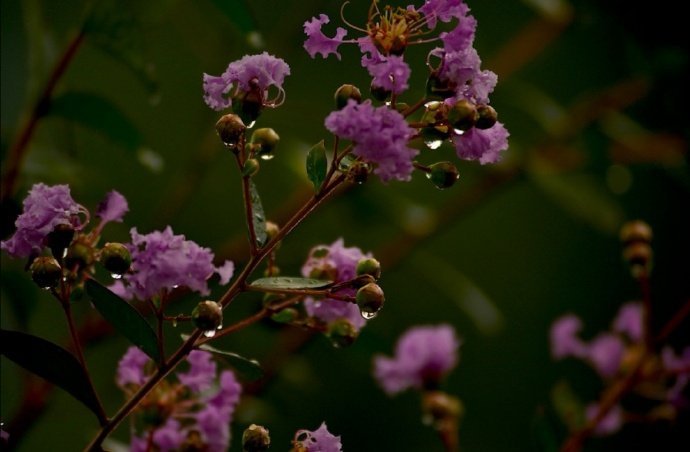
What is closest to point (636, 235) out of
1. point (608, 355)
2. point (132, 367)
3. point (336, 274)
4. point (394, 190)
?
point (608, 355)

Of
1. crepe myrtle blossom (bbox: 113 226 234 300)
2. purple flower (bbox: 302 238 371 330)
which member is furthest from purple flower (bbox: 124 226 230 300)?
purple flower (bbox: 302 238 371 330)

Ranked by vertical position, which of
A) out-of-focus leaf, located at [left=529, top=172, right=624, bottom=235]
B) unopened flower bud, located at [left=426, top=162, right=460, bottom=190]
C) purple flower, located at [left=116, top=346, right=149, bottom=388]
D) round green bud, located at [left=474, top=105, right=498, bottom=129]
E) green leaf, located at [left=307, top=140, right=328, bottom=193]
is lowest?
out-of-focus leaf, located at [left=529, top=172, right=624, bottom=235]

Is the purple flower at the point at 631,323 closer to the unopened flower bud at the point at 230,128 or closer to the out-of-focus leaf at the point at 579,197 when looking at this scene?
the out-of-focus leaf at the point at 579,197

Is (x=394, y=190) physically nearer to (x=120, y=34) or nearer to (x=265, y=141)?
(x=120, y=34)

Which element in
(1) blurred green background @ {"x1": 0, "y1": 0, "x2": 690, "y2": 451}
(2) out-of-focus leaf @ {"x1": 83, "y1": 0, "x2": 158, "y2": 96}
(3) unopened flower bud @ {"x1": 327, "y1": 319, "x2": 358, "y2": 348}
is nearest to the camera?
(3) unopened flower bud @ {"x1": 327, "y1": 319, "x2": 358, "y2": 348}

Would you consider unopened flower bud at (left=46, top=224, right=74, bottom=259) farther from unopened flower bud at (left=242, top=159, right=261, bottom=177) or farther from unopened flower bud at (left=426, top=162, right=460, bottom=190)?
unopened flower bud at (left=426, top=162, right=460, bottom=190)

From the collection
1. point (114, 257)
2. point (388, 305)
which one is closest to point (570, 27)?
point (114, 257)
